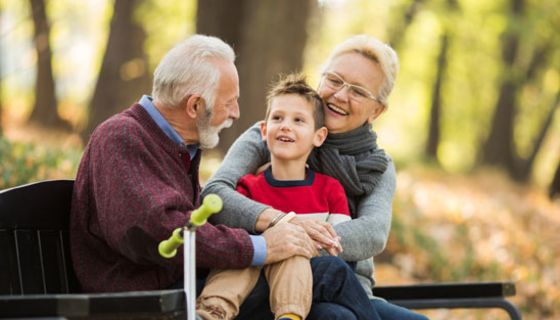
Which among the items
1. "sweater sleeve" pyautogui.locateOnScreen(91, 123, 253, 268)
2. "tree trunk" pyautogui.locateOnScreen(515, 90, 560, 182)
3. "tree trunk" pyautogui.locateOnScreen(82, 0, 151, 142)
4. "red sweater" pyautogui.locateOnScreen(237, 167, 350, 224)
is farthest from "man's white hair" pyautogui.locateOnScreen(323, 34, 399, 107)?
"tree trunk" pyautogui.locateOnScreen(515, 90, 560, 182)

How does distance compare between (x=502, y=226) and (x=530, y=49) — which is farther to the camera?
(x=530, y=49)

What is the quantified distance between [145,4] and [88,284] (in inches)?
361

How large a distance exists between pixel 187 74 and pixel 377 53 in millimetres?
1112

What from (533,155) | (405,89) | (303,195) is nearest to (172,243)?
(303,195)

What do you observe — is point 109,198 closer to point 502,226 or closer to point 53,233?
point 53,233

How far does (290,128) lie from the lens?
3.78m

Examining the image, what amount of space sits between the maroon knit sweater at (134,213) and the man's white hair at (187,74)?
122mm

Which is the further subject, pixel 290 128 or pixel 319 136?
pixel 319 136

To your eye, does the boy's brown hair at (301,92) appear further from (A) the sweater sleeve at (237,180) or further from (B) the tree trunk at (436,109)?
(B) the tree trunk at (436,109)

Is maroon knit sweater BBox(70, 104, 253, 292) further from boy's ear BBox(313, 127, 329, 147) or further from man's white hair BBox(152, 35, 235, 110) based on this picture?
boy's ear BBox(313, 127, 329, 147)

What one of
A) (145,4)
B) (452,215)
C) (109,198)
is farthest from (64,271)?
(145,4)

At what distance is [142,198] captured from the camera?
3.11 m

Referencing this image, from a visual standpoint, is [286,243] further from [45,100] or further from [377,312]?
[45,100]

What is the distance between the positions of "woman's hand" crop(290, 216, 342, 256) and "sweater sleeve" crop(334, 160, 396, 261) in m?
0.10
